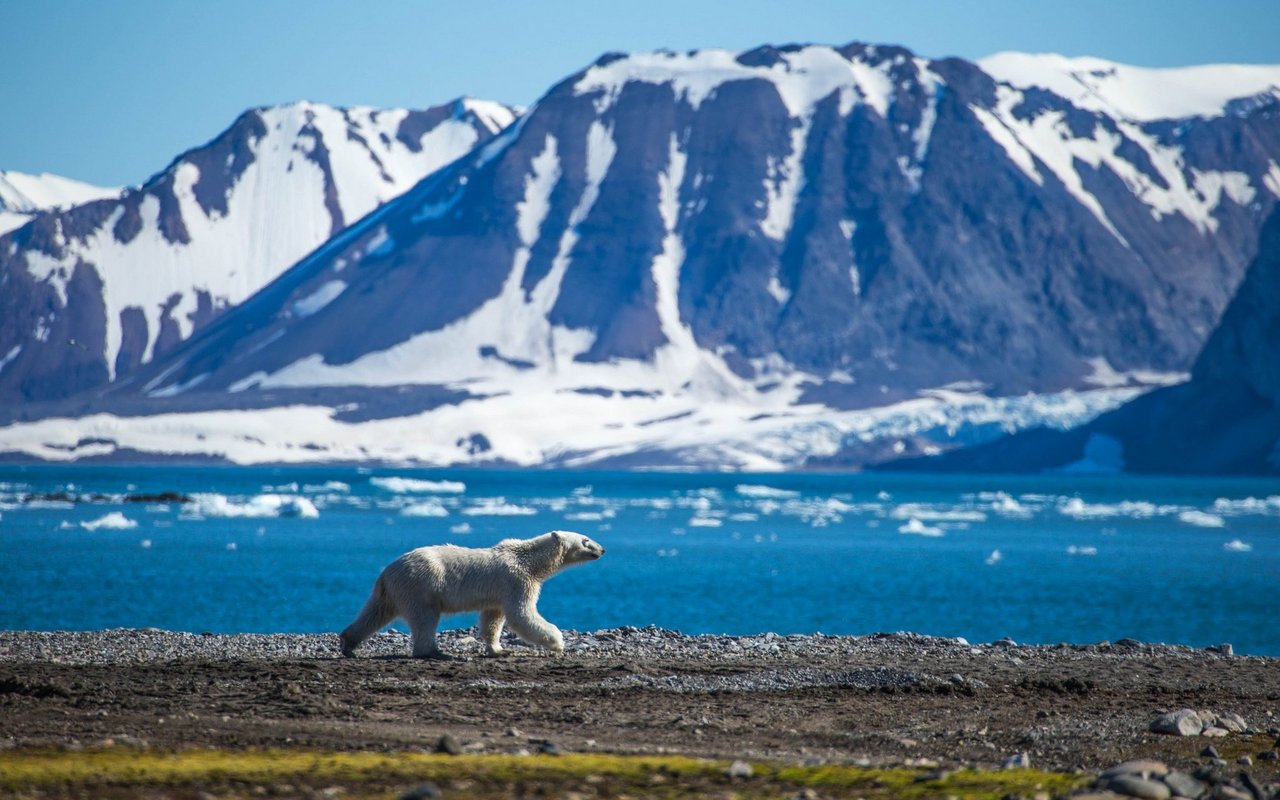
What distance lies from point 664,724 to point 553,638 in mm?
5822

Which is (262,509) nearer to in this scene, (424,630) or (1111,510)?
(1111,510)

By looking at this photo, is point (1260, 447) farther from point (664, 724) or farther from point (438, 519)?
point (664, 724)

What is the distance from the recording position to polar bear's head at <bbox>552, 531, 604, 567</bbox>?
2267 cm

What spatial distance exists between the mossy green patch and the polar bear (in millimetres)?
7512

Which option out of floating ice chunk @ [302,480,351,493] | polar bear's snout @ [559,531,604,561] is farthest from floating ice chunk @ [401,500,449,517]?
polar bear's snout @ [559,531,604,561]

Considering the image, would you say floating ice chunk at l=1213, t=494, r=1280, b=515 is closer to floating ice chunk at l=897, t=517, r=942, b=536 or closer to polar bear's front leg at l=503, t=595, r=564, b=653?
floating ice chunk at l=897, t=517, r=942, b=536

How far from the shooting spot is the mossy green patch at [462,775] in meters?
12.3

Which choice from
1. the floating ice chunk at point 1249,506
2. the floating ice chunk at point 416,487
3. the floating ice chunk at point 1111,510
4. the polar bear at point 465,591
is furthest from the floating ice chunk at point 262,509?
the polar bear at point 465,591

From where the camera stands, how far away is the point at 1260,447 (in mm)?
192625

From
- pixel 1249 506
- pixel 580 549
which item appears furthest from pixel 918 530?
pixel 580 549

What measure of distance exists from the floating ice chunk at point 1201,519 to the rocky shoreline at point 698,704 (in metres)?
78.4

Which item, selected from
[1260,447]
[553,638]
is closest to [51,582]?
[553,638]

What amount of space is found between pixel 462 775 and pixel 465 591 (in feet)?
29.0

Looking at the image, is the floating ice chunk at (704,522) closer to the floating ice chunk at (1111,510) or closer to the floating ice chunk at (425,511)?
the floating ice chunk at (425,511)
